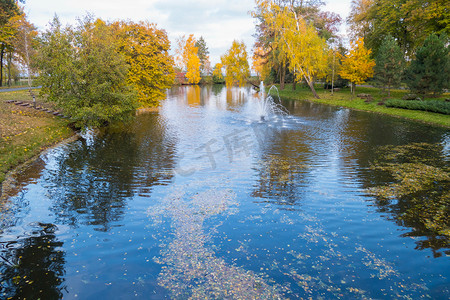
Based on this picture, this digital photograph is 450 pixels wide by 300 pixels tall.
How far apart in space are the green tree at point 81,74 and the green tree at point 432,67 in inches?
1294

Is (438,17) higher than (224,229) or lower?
higher

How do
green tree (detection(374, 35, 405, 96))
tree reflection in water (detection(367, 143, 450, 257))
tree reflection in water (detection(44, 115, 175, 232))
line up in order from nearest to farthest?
tree reflection in water (detection(367, 143, 450, 257)) < tree reflection in water (detection(44, 115, 175, 232)) < green tree (detection(374, 35, 405, 96))

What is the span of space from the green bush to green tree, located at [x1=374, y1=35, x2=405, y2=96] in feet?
17.2

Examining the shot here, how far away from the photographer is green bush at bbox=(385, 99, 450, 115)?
27708 mm

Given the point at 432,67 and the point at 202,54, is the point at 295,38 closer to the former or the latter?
the point at 432,67

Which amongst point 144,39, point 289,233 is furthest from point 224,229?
point 144,39

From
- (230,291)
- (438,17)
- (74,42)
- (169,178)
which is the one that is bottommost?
(230,291)

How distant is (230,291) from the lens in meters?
6.43

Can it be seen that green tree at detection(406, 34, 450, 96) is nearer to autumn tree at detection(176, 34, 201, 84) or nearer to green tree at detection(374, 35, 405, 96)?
green tree at detection(374, 35, 405, 96)

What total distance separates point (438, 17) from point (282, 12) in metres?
22.0

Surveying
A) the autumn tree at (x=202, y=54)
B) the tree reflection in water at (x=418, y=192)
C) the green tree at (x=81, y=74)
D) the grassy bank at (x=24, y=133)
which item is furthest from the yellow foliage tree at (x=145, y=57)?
the autumn tree at (x=202, y=54)

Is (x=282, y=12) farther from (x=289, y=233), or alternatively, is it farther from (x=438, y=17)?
(x=289, y=233)

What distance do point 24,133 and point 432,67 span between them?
41.0 metres

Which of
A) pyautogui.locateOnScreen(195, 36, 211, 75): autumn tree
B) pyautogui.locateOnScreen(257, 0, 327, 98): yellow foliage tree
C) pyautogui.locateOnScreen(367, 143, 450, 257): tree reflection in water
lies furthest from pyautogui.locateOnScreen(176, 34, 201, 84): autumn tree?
pyautogui.locateOnScreen(367, 143, 450, 257): tree reflection in water
